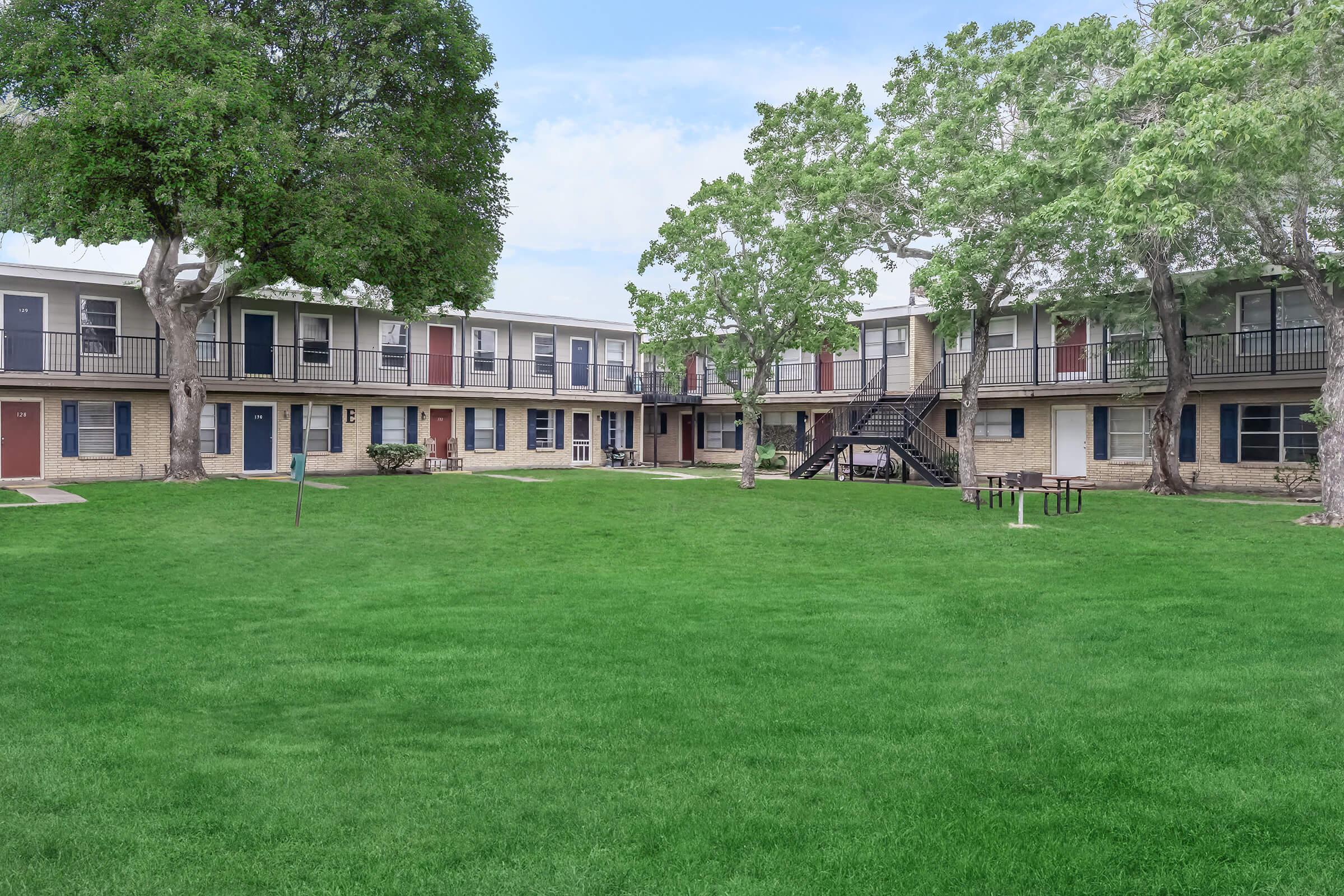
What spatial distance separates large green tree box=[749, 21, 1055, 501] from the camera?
738 inches

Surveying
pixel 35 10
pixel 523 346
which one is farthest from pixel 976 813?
pixel 523 346

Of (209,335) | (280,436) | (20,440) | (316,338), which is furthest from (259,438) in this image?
(20,440)

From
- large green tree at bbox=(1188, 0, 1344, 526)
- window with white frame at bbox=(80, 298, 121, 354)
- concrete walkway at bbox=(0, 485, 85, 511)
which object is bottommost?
concrete walkway at bbox=(0, 485, 85, 511)

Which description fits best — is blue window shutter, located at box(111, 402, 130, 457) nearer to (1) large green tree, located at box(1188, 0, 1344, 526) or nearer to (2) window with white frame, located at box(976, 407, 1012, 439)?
(2) window with white frame, located at box(976, 407, 1012, 439)

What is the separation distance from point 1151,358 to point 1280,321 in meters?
3.03

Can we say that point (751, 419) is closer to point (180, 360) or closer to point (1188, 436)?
point (1188, 436)

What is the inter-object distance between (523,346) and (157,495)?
1701 cm

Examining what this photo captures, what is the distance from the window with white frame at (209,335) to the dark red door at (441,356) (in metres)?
6.68

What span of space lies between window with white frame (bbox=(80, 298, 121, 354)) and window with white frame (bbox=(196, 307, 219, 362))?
6.78 ft

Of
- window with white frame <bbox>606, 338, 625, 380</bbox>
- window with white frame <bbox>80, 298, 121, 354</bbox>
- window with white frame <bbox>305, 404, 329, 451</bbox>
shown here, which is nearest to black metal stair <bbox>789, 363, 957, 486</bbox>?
window with white frame <bbox>606, 338, 625, 380</bbox>

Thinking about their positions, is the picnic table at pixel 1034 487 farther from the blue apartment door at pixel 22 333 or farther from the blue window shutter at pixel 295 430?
the blue apartment door at pixel 22 333

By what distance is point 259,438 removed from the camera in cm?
2842

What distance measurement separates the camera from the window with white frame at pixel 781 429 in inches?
1401

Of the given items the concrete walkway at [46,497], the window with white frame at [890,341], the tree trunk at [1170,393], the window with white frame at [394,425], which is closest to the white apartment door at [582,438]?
the window with white frame at [394,425]
